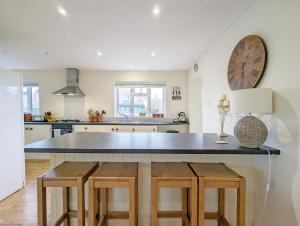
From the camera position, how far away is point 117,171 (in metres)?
1.55

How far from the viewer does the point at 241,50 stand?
2.22m

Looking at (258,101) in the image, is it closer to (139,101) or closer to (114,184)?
(114,184)

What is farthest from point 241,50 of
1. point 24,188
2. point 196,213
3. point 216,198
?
point 24,188

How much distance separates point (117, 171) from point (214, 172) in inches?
28.7

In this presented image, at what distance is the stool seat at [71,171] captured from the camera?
56.5 inches

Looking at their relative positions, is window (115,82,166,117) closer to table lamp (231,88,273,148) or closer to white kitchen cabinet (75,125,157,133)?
white kitchen cabinet (75,125,157,133)

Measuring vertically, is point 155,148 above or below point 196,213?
above

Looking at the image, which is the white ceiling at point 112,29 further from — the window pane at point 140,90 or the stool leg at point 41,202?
the stool leg at point 41,202

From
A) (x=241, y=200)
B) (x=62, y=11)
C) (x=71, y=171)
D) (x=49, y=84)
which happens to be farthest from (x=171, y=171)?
(x=49, y=84)

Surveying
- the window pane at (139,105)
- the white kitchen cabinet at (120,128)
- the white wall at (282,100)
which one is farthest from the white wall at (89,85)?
the white wall at (282,100)

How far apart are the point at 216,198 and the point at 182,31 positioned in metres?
2.07

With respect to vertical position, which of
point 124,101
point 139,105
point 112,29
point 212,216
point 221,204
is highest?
point 112,29

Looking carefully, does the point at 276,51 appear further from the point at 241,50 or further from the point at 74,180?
the point at 74,180

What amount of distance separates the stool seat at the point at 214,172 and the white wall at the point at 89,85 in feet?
12.7
